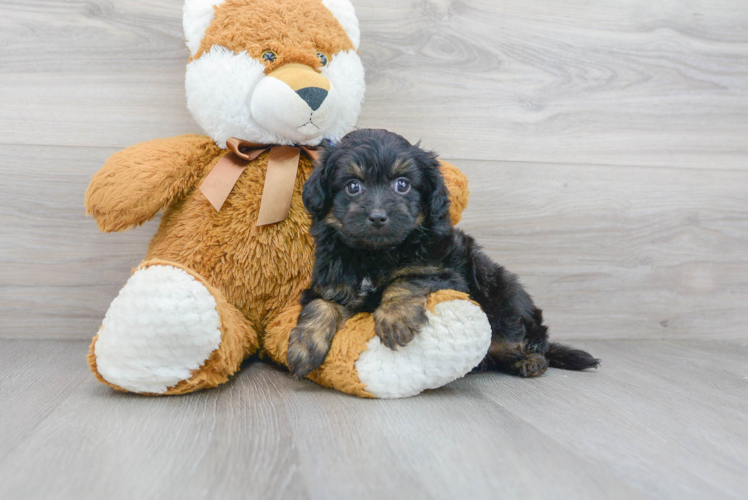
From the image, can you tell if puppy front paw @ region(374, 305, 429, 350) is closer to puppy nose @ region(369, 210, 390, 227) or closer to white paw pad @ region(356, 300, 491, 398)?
white paw pad @ region(356, 300, 491, 398)

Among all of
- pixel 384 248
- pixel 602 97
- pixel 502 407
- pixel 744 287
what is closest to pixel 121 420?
pixel 384 248

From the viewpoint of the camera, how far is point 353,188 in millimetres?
1498

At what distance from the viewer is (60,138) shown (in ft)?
6.63

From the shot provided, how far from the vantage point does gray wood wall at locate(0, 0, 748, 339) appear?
2.02m

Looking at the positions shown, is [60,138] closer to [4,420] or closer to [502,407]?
[4,420]

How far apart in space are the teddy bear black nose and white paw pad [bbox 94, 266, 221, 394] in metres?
0.61

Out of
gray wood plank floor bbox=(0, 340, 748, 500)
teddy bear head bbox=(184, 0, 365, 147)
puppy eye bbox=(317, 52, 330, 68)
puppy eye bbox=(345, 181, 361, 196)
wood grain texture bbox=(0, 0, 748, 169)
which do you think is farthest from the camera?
wood grain texture bbox=(0, 0, 748, 169)

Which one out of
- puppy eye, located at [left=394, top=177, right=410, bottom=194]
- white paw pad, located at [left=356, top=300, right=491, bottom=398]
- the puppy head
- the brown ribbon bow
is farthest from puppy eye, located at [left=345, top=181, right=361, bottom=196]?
Result: white paw pad, located at [left=356, top=300, right=491, bottom=398]

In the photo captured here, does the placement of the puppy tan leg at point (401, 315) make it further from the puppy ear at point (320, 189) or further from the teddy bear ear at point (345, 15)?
the teddy bear ear at point (345, 15)

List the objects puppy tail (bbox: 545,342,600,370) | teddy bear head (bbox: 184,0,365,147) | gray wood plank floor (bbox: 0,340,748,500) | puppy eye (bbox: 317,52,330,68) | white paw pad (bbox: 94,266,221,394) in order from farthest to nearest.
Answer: puppy tail (bbox: 545,342,600,370), puppy eye (bbox: 317,52,330,68), teddy bear head (bbox: 184,0,365,147), white paw pad (bbox: 94,266,221,394), gray wood plank floor (bbox: 0,340,748,500)

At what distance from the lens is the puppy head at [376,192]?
144cm

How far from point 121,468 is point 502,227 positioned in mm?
1679

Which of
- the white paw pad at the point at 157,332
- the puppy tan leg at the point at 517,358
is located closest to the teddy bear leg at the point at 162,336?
the white paw pad at the point at 157,332

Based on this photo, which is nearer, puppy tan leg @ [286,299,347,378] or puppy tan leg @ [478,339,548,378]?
puppy tan leg @ [286,299,347,378]
